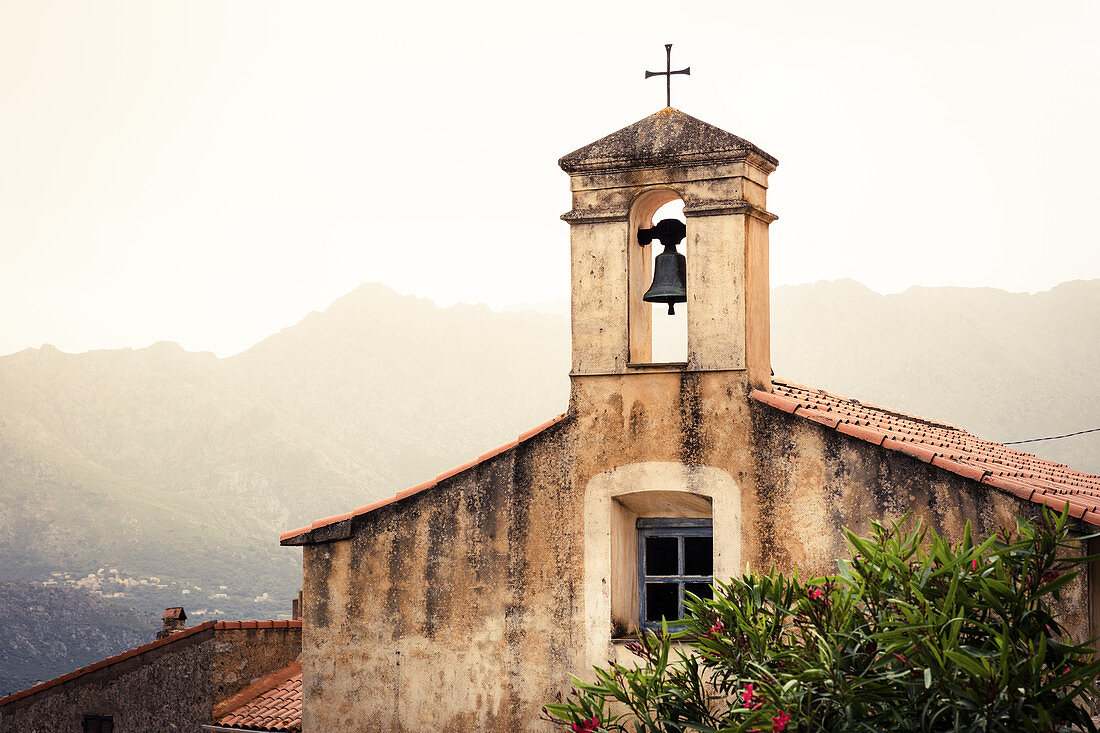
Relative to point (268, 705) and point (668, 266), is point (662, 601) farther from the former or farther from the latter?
point (268, 705)

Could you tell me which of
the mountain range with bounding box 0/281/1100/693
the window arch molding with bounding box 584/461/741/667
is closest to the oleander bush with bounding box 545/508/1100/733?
the window arch molding with bounding box 584/461/741/667

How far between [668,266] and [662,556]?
2232 millimetres

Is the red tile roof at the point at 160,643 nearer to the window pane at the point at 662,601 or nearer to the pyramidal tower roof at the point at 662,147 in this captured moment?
the window pane at the point at 662,601

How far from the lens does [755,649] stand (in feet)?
21.0

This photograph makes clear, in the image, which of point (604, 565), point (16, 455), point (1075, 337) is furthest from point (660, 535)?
point (1075, 337)

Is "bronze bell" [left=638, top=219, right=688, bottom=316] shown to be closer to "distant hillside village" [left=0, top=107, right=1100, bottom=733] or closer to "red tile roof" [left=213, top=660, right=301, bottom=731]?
"distant hillside village" [left=0, top=107, right=1100, bottom=733]

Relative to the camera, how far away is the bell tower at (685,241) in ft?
28.1

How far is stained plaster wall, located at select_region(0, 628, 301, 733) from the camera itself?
14375 millimetres

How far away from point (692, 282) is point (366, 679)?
389cm

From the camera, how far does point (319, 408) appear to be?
97188 millimetres

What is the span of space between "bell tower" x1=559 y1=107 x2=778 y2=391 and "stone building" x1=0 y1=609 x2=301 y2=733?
24.2 ft

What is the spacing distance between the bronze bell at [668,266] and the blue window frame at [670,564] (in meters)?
1.65

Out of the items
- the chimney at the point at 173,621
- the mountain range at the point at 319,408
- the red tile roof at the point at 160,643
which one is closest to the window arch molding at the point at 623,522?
the red tile roof at the point at 160,643

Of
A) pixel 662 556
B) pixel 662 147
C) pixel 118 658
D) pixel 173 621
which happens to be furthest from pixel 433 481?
pixel 173 621
